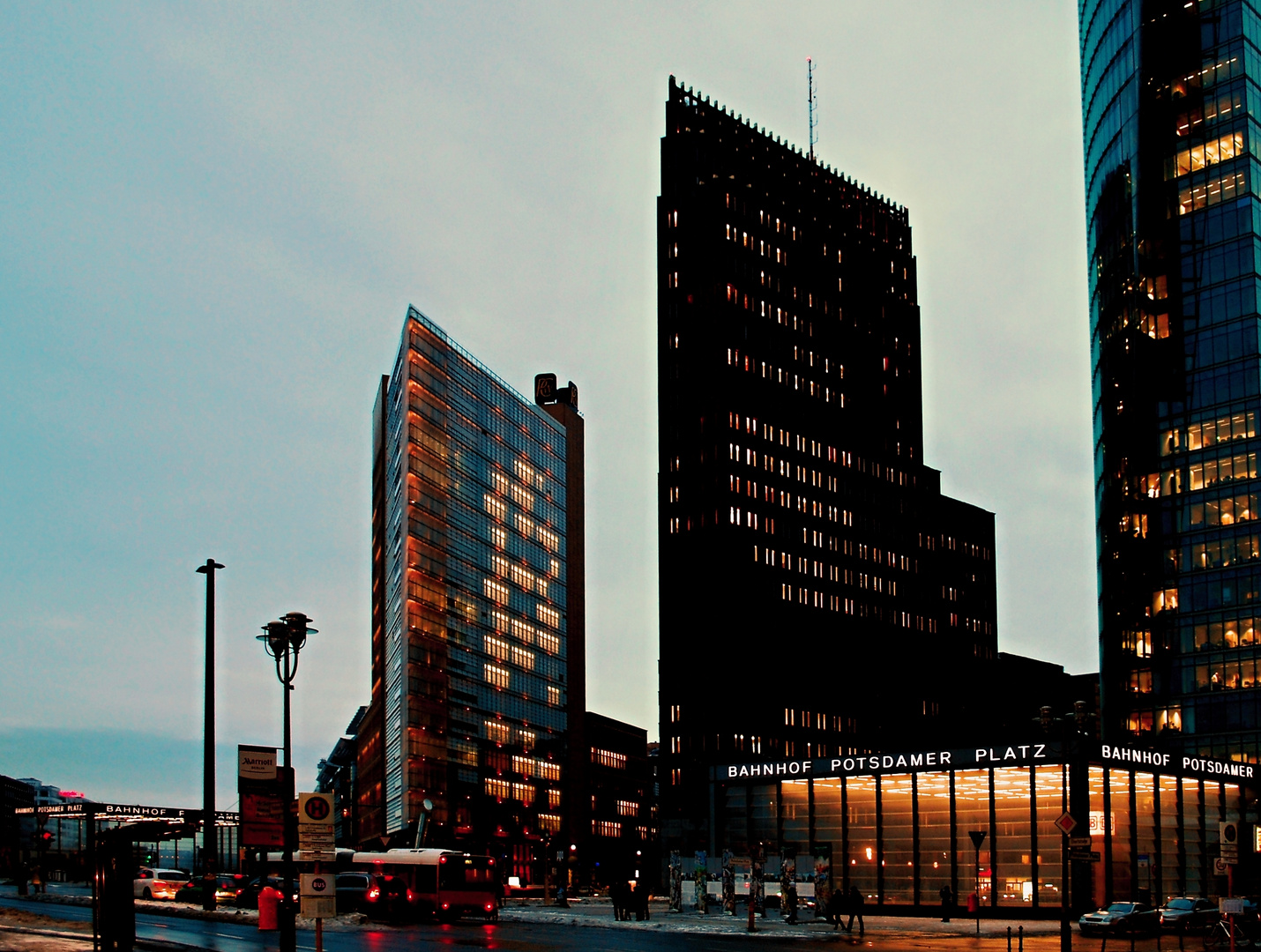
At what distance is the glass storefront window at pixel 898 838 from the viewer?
283 ft

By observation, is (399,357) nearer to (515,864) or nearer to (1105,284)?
(515,864)

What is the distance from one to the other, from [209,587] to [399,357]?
386 ft

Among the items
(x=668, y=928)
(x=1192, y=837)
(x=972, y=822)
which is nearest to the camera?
(x=668, y=928)

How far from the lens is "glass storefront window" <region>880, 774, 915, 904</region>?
283 ft

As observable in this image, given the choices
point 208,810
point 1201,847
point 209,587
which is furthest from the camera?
point 1201,847

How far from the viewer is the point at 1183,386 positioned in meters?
141

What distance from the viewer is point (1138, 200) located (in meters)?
146

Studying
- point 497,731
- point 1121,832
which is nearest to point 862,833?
point 1121,832

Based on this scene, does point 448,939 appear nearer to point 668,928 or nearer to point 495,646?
point 668,928

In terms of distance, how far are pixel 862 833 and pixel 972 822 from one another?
6.76m

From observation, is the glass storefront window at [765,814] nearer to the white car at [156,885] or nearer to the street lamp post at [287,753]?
the white car at [156,885]

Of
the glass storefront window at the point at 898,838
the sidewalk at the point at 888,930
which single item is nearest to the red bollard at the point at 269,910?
the sidewalk at the point at 888,930

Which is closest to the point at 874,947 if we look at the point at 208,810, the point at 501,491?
the point at 208,810

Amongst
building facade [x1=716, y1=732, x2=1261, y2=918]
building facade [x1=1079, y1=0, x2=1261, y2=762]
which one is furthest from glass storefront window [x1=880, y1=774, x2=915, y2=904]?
building facade [x1=1079, y1=0, x2=1261, y2=762]
